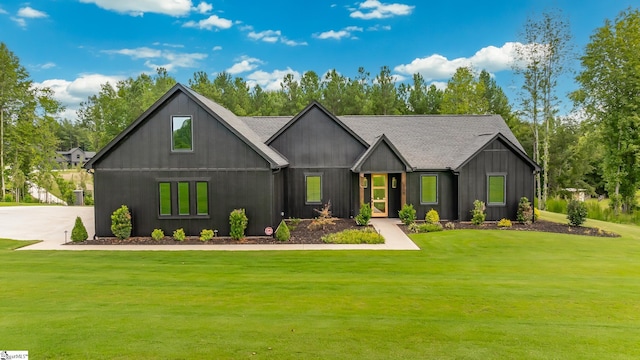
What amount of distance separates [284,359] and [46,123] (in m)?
39.5

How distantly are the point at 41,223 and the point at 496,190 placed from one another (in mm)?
22224

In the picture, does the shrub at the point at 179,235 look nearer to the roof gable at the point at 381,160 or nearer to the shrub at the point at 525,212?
the roof gable at the point at 381,160

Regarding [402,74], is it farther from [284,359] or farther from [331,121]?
[284,359]

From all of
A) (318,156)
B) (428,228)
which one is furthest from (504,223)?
(318,156)

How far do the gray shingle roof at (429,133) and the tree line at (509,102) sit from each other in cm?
727

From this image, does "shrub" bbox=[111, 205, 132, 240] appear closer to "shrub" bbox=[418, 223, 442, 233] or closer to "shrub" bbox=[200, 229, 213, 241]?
"shrub" bbox=[200, 229, 213, 241]

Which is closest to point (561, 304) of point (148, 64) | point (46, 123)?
point (46, 123)

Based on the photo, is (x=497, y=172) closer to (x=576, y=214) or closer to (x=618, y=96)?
(x=576, y=214)

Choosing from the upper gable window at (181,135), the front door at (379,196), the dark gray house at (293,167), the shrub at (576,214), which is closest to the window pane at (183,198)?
the dark gray house at (293,167)

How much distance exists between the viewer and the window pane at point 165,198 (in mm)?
14448

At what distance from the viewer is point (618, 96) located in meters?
22.1

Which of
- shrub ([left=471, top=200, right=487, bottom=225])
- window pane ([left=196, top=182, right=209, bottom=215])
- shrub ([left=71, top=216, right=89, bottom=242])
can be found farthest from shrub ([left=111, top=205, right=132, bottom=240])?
shrub ([left=471, top=200, right=487, bottom=225])

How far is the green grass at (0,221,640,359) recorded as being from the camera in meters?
5.11

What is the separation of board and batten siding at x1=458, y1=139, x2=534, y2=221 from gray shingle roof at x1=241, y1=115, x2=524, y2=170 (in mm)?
639
